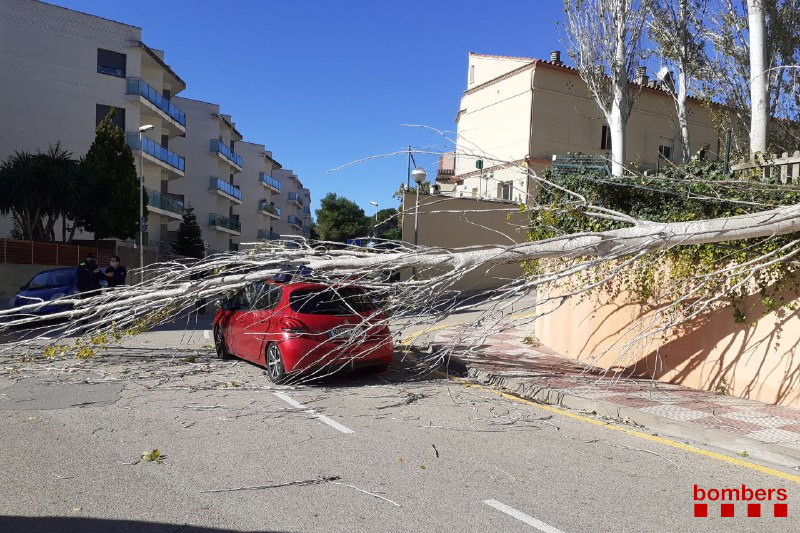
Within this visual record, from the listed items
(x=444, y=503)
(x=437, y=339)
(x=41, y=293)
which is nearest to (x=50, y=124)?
(x=41, y=293)

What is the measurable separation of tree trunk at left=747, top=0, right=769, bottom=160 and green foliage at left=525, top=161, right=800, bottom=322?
3.37m

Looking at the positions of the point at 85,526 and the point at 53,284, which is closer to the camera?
the point at 85,526

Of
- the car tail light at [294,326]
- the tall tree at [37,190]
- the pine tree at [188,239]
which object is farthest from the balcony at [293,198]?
the car tail light at [294,326]

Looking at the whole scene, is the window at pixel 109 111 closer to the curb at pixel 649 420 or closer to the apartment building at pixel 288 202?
the curb at pixel 649 420

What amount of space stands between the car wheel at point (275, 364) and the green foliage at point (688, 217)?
165 inches

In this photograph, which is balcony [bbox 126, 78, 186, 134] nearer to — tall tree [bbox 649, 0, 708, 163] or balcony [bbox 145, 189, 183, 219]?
balcony [bbox 145, 189, 183, 219]

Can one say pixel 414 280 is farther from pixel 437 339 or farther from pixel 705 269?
pixel 437 339

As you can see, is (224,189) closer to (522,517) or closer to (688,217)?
(688,217)

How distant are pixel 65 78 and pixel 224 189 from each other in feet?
73.3

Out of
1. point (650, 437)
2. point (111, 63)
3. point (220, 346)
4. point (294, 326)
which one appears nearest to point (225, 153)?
point (111, 63)

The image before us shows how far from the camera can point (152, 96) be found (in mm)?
38281

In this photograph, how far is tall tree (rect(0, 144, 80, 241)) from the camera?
2744 centimetres

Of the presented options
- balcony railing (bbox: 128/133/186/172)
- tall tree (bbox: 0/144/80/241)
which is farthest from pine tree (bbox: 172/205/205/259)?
tall tree (bbox: 0/144/80/241)

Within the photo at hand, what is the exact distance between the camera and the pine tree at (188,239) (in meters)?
44.9
